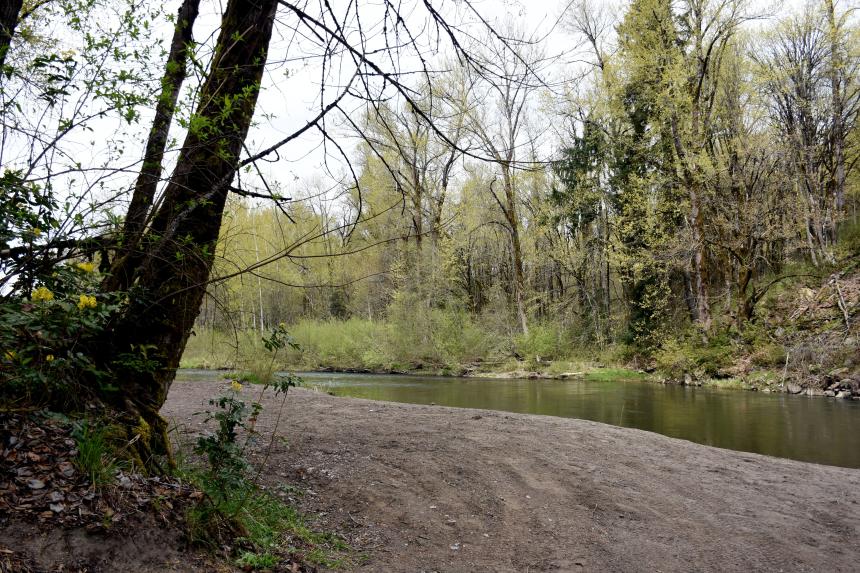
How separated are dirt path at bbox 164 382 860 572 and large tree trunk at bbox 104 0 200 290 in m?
2.00

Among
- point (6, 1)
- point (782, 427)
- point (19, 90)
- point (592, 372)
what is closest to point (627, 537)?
point (19, 90)

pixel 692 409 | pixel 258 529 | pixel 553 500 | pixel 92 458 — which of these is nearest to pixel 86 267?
pixel 92 458

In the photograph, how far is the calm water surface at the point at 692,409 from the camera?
27.9 feet

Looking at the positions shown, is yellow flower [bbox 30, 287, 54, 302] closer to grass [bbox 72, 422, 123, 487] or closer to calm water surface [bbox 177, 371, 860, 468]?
grass [bbox 72, 422, 123, 487]

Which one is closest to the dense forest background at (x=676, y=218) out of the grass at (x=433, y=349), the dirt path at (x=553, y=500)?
the grass at (x=433, y=349)

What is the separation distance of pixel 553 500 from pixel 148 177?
145 inches

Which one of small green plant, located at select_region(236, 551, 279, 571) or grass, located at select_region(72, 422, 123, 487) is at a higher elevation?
grass, located at select_region(72, 422, 123, 487)

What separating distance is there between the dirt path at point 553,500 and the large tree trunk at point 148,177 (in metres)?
2.00

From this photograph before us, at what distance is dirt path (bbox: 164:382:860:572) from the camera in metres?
3.63

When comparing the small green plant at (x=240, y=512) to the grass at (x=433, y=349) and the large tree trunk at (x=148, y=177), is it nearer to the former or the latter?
the large tree trunk at (x=148, y=177)

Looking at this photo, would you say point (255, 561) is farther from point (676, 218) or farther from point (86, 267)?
point (676, 218)

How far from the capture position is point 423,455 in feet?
17.1

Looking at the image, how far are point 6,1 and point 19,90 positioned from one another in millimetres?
868

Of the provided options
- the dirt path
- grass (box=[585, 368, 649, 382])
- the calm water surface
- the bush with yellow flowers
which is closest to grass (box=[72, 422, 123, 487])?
the bush with yellow flowers
